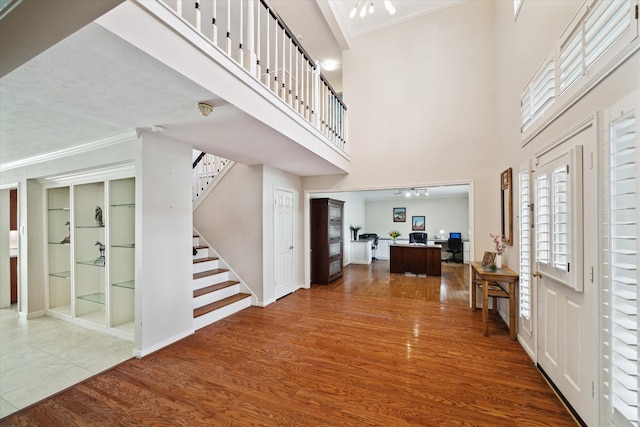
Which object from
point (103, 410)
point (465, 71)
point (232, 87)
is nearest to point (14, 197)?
point (103, 410)

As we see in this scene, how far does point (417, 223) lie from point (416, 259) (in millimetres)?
3512

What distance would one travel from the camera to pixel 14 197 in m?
4.61

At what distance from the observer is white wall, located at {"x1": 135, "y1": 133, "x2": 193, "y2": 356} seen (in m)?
2.77

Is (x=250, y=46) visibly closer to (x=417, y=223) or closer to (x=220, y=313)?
(x=220, y=313)

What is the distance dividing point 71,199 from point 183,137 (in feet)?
7.24

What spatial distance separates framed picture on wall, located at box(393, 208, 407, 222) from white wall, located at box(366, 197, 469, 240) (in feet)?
0.40

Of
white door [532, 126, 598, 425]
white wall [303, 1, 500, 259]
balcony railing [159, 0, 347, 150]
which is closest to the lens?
white door [532, 126, 598, 425]

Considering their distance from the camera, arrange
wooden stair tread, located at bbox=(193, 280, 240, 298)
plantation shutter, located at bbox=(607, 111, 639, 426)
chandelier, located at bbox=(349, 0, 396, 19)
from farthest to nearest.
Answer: wooden stair tread, located at bbox=(193, 280, 240, 298), chandelier, located at bbox=(349, 0, 396, 19), plantation shutter, located at bbox=(607, 111, 639, 426)

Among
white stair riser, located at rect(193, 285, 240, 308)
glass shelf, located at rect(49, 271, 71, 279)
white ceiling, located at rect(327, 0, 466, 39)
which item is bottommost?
white stair riser, located at rect(193, 285, 240, 308)

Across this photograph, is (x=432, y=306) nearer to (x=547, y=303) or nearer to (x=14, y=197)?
(x=547, y=303)

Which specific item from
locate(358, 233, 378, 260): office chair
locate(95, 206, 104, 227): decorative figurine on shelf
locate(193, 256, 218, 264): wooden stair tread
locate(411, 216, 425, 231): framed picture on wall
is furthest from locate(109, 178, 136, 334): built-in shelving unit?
locate(411, 216, 425, 231): framed picture on wall

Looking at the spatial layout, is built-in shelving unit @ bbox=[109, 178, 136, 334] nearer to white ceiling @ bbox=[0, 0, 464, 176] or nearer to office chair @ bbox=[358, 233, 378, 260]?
white ceiling @ bbox=[0, 0, 464, 176]

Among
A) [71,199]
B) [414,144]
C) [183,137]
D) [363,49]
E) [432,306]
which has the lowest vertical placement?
[432,306]

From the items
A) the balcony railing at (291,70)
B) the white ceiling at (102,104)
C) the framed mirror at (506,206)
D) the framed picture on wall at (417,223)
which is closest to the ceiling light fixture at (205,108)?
the white ceiling at (102,104)
